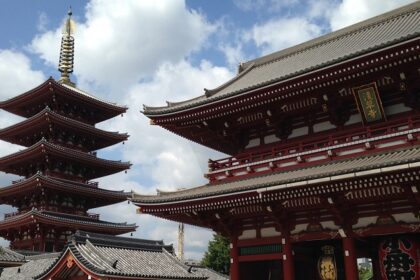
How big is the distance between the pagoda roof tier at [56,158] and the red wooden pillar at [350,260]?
29.2 meters

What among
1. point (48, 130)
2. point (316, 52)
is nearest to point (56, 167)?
point (48, 130)

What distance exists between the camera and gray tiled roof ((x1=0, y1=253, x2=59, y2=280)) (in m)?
28.3

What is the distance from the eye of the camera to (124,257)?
22.9 m

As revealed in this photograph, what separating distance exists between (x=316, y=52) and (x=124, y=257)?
45.8ft

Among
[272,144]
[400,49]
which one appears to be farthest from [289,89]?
[400,49]

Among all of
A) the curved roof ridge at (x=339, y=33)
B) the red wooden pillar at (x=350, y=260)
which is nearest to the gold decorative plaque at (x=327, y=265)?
the red wooden pillar at (x=350, y=260)

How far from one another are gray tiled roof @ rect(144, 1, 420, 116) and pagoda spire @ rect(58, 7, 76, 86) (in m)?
28.5

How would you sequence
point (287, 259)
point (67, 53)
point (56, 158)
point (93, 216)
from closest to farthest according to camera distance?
point (287, 259) → point (56, 158) → point (93, 216) → point (67, 53)

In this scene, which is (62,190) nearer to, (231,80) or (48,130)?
(48,130)

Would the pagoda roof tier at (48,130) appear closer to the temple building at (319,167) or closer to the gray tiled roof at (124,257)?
the gray tiled roof at (124,257)

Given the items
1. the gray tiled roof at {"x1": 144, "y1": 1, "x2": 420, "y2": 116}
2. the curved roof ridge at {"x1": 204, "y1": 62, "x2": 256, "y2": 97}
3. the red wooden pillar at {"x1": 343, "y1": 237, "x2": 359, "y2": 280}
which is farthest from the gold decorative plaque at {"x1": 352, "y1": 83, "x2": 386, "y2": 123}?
the curved roof ridge at {"x1": 204, "y1": 62, "x2": 256, "y2": 97}

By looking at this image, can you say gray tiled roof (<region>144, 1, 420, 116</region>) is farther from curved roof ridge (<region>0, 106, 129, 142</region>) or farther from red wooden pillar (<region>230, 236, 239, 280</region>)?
curved roof ridge (<region>0, 106, 129, 142</region>)

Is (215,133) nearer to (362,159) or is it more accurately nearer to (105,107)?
(362,159)

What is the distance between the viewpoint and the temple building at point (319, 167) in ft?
46.8
